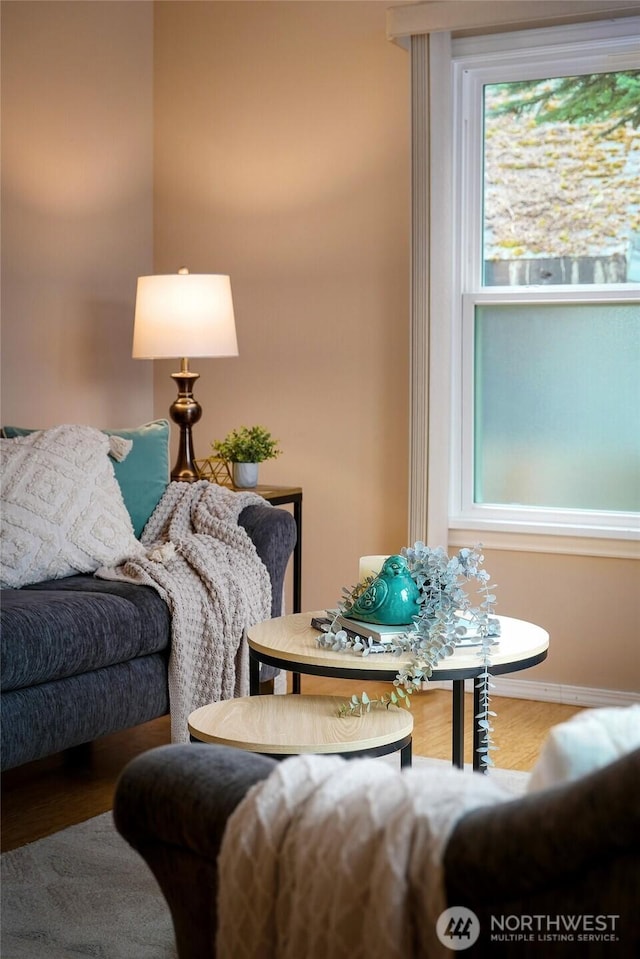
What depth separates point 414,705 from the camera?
3812 mm

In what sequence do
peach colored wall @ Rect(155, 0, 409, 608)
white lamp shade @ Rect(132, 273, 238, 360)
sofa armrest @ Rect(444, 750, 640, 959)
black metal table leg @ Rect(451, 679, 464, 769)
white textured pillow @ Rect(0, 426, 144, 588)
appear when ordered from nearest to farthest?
sofa armrest @ Rect(444, 750, 640, 959) < black metal table leg @ Rect(451, 679, 464, 769) < white textured pillow @ Rect(0, 426, 144, 588) < white lamp shade @ Rect(132, 273, 238, 360) < peach colored wall @ Rect(155, 0, 409, 608)

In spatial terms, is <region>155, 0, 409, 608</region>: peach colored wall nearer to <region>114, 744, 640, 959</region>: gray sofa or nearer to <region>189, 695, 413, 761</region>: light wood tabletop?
<region>189, 695, 413, 761</region>: light wood tabletop

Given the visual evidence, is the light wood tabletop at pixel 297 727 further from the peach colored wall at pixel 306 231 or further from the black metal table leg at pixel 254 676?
the peach colored wall at pixel 306 231

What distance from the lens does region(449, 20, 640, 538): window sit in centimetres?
376

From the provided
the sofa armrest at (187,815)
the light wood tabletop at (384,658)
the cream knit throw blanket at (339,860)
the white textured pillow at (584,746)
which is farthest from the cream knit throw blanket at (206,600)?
the white textured pillow at (584,746)

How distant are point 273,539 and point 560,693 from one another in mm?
1267

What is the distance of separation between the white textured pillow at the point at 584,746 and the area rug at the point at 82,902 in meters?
1.35

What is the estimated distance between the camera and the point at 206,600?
10.2 ft

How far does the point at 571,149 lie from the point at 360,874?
3400 mm

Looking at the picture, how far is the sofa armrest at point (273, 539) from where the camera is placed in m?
3.37

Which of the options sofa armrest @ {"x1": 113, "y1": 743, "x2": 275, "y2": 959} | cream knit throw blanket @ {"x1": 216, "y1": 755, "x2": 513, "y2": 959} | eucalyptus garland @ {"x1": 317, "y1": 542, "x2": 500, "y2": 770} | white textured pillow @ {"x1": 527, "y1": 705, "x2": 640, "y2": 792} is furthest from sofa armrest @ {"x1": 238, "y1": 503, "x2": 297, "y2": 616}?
white textured pillow @ {"x1": 527, "y1": 705, "x2": 640, "y2": 792}

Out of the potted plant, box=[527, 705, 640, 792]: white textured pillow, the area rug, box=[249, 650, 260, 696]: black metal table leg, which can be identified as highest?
the potted plant

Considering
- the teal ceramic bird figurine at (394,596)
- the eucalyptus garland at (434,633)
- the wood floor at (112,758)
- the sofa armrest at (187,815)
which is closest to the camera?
the sofa armrest at (187,815)

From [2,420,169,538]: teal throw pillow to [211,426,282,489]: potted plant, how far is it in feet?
1.19
